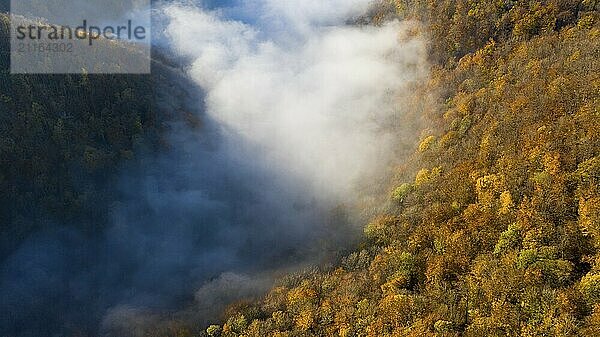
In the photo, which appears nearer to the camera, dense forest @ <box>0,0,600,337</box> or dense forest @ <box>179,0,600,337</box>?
dense forest @ <box>179,0,600,337</box>

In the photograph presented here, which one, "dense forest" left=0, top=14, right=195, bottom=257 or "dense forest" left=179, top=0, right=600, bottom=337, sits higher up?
"dense forest" left=0, top=14, right=195, bottom=257

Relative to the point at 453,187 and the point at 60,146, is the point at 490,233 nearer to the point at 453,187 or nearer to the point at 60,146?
the point at 453,187

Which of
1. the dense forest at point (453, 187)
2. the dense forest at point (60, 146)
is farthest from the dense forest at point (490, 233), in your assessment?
the dense forest at point (60, 146)

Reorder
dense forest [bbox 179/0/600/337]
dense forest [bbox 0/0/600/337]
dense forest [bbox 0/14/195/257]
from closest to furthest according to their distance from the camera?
1. dense forest [bbox 179/0/600/337]
2. dense forest [bbox 0/0/600/337]
3. dense forest [bbox 0/14/195/257]

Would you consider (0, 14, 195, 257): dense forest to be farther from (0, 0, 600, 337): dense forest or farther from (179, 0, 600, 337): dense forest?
(179, 0, 600, 337): dense forest

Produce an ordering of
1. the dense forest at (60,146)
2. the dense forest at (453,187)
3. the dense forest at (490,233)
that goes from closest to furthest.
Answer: the dense forest at (490,233), the dense forest at (453,187), the dense forest at (60,146)

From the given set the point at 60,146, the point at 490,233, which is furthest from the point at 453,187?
the point at 60,146

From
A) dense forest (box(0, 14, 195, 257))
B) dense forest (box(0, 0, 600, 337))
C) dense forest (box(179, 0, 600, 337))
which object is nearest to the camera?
dense forest (box(179, 0, 600, 337))

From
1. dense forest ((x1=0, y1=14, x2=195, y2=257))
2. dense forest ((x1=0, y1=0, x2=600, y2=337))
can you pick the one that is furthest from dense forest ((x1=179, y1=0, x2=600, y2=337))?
dense forest ((x1=0, y1=14, x2=195, y2=257))

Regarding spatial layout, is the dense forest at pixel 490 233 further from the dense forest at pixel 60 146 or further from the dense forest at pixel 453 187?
the dense forest at pixel 60 146
